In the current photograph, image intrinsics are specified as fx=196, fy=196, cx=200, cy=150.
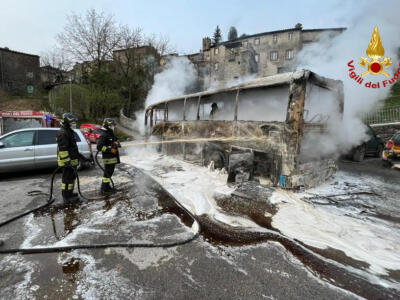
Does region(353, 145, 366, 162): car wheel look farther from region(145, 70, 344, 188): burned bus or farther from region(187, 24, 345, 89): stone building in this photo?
region(187, 24, 345, 89): stone building

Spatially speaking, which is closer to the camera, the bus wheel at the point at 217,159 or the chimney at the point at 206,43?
the bus wheel at the point at 217,159

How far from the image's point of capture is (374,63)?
6.64 m

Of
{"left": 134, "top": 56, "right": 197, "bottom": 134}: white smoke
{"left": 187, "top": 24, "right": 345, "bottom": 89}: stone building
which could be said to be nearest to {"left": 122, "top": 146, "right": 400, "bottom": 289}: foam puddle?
{"left": 134, "top": 56, "right": 197, "bottom": 134}: white smoke

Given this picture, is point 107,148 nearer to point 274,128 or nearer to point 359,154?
point 274,128

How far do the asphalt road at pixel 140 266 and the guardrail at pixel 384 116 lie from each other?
1391cm

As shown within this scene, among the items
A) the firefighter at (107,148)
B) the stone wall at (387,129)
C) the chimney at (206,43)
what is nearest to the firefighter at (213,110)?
the firefighter at (107,148)

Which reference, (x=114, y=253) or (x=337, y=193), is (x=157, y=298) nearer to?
(x=114, y=253)

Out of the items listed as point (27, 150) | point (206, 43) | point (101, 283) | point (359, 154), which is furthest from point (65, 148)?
point (206, 43)

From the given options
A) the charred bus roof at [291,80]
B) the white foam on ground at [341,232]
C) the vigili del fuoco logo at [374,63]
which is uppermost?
the vigili del fuoco logo at [374,63]

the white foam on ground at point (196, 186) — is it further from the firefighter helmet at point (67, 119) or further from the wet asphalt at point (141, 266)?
the firefighter helmet at point (67, 119)

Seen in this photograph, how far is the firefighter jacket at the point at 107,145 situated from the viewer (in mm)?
4277

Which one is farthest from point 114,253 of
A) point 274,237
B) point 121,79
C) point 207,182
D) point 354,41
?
point 121,79

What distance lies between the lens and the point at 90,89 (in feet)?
72.9

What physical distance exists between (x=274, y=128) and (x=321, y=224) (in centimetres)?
228
